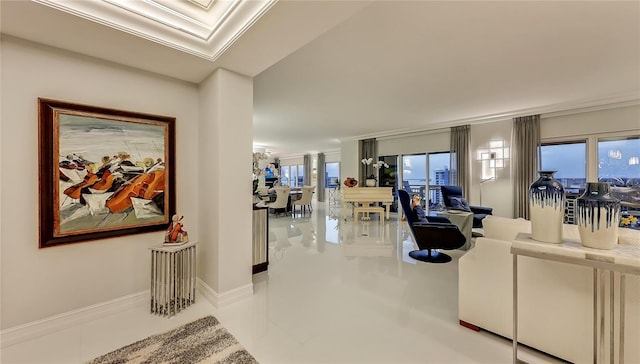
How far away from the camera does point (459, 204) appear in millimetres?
5031

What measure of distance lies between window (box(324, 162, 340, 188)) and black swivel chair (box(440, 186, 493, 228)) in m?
6.78

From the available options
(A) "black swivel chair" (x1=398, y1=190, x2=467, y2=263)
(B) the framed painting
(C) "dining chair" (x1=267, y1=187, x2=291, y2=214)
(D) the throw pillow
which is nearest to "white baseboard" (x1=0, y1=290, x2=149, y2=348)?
(B) the framed painting

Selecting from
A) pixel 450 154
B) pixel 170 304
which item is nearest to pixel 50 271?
pixel 170 304

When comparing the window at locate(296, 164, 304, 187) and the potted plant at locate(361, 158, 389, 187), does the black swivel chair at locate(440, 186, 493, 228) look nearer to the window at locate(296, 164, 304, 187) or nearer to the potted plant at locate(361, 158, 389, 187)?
the potted plant at locate(361, 158, 389, 187)

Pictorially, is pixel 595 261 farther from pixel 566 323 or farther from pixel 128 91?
pixel 128 91

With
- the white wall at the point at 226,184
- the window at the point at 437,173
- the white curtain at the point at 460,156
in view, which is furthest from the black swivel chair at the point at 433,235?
the window at the point at 437,173

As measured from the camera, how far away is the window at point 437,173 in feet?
23.0

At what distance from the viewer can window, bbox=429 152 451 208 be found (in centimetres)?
701

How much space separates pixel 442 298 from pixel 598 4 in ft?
9.44

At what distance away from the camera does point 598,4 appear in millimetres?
1990

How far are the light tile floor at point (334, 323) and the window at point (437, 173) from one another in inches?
166

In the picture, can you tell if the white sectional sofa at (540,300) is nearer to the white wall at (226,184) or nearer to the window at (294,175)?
the white wall at (226,184)

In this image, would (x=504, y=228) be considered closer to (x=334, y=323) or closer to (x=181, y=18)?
(x=334, y=323)

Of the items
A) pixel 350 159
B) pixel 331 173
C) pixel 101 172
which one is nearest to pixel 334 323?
A: pixel 101 172
